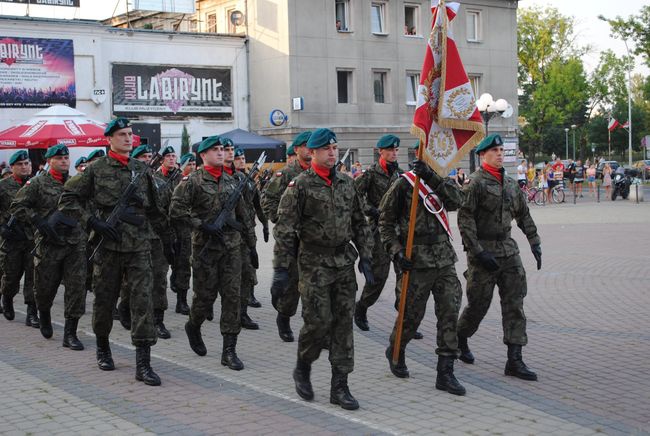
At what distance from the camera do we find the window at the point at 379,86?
40.3 metres

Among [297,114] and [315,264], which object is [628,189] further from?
[315,264]

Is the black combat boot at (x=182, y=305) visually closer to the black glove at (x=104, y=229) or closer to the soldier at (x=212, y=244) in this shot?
the soldier at (x=212, y=244)

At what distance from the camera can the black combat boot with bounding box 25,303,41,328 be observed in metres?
10.9

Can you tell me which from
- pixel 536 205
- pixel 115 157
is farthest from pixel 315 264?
pixel 536 205

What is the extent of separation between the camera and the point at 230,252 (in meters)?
8.34

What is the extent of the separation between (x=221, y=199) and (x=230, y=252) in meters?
0.54

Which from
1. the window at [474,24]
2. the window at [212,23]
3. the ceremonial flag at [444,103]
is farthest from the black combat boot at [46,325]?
the window at [474,24]

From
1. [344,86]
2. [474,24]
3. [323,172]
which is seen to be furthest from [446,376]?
[474,24]

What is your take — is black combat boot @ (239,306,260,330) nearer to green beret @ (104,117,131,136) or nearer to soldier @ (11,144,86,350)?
soldier @ (11,144,86,350)

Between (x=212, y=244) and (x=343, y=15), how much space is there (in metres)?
32.0

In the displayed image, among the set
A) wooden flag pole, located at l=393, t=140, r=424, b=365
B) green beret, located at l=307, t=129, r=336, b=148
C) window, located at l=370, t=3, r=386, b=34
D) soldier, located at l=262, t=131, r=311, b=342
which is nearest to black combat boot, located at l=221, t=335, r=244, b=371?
soldier, located at l=262, t=131, r=311, b=342

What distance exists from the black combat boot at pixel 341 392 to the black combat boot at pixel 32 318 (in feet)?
17.4

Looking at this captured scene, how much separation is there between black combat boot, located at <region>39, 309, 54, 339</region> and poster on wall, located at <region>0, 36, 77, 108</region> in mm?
23644

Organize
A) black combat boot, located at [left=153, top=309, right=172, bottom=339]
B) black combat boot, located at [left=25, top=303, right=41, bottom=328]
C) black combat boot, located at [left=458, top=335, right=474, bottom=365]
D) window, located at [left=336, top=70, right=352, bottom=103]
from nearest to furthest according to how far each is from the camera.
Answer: black combat boot, located at [left=458, top=335, right=474, bottom=365] < black combat boot, located at [left=153, top=309, right=172, bottom=339] < black combat boot, located at [left=25, top=303, right=41, bottom=328] < window, located at [left=336, top=70, right=352, bottom=103]
